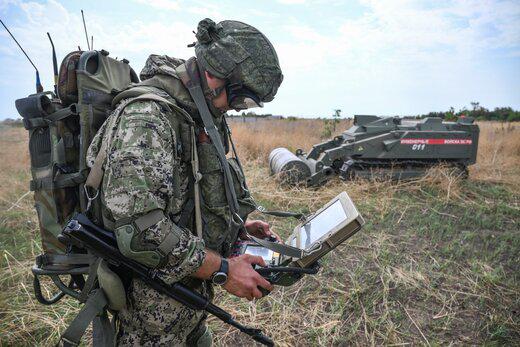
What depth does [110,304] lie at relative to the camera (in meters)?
1.73

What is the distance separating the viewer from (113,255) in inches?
64.1

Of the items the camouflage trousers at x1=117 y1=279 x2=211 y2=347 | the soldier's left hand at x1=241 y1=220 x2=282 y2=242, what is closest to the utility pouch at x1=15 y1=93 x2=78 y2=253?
the camouflage trousers at x1=117 y1=279 x2=211 y2=347

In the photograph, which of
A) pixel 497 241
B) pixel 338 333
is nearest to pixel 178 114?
pixel 338 333

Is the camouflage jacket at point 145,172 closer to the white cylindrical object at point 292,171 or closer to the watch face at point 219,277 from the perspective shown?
the watch face at point 219,277

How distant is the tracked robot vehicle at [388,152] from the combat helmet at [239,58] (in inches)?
214

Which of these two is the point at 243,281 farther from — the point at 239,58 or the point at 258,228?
the point at 239,58

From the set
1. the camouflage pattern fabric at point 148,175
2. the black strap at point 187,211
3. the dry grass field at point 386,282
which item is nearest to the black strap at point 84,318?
the camouflage pattern fabric at point 148,175

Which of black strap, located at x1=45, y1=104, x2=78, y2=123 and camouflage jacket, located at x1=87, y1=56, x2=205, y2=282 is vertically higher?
black strap, located at x1=45, y1=104, x2=78, y2=123

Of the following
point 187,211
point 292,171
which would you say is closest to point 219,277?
point 187,211

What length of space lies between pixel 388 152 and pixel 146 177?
6.79 metres

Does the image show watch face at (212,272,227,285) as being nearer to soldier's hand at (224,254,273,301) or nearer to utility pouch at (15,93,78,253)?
soldier's hand at (224,254,273,301)

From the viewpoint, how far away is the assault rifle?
1.55 m

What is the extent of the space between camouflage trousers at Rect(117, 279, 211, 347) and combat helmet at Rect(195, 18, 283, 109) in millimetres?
1044

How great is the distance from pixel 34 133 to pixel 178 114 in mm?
710
